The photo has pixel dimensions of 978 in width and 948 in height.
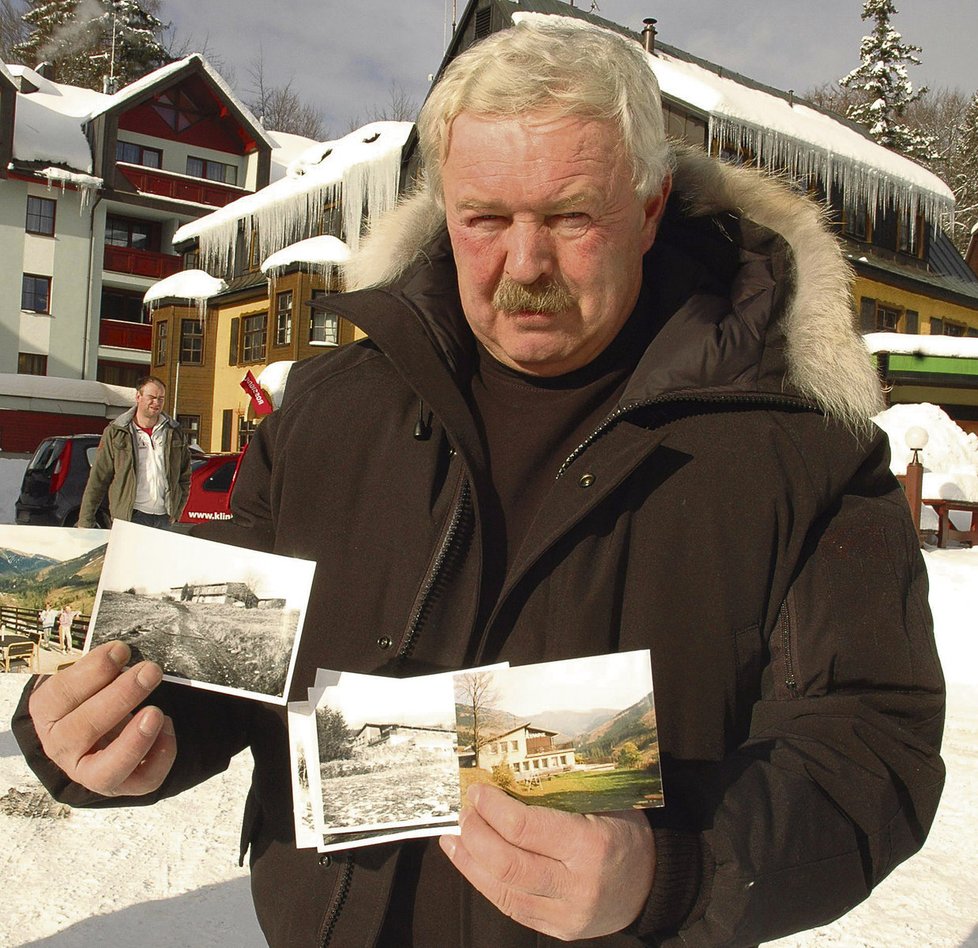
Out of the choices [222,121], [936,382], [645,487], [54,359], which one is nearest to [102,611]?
[645,487]

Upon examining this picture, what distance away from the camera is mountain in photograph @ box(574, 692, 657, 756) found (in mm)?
1200

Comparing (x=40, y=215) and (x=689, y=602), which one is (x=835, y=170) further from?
(x=40, y=215)

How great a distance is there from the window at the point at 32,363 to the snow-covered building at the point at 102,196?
3 cm

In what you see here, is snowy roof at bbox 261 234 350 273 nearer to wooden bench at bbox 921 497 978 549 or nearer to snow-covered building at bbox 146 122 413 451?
snow-covered building at bbox 146 122 413 451

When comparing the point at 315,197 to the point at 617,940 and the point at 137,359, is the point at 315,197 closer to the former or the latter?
the point at 137,359

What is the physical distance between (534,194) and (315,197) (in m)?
24.9

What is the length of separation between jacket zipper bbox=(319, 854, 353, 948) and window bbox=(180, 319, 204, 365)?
101 feet

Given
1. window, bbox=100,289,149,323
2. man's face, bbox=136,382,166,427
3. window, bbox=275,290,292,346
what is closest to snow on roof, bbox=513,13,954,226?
window, bbox=275,290,292,346

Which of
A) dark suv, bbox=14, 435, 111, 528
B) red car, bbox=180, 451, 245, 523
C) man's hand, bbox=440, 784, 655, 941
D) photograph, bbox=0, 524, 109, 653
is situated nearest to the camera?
man's hand, bbox=440, 784, 655, 941

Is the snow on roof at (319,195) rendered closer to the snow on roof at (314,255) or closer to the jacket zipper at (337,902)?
the snow on roof at (314,255)

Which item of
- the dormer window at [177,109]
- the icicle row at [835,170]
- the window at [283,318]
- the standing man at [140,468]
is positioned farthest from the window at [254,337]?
the standing man at [140,468]

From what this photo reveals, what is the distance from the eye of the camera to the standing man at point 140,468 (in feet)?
24.6

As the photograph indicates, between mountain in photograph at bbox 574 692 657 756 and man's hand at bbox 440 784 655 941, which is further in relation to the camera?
mountain in photograph at bbox 574 692 657 756

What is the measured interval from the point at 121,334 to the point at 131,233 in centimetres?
395
